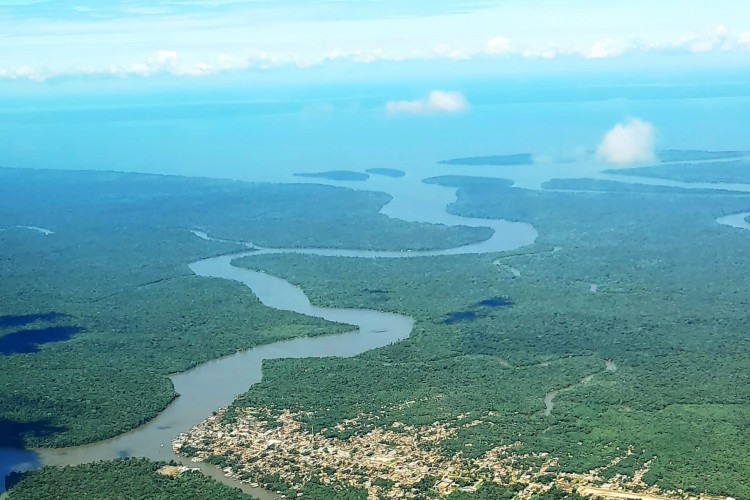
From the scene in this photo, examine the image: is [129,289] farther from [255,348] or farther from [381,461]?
[381,461]

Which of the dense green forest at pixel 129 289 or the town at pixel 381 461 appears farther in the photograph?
the dense green forest at pixel 129 289

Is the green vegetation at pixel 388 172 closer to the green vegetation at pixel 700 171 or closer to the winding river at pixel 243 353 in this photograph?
the green vegetation at pixel 700 171

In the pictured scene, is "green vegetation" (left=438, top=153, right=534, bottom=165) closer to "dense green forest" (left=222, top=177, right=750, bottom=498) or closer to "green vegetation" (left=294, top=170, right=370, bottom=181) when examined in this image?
"green vegetation" (left=294, top=170, right=370, bottom=181)

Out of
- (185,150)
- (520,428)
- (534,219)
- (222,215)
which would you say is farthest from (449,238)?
(185,150)

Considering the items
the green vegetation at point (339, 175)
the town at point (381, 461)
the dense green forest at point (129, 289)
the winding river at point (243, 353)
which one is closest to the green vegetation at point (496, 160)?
the green vegetation at point (339, 175)

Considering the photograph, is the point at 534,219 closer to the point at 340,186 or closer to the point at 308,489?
the point at 340,186

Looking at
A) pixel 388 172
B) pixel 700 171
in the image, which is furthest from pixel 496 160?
pixel 700 171

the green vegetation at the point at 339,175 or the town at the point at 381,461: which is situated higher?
the green vegetation at the point at 339,175
